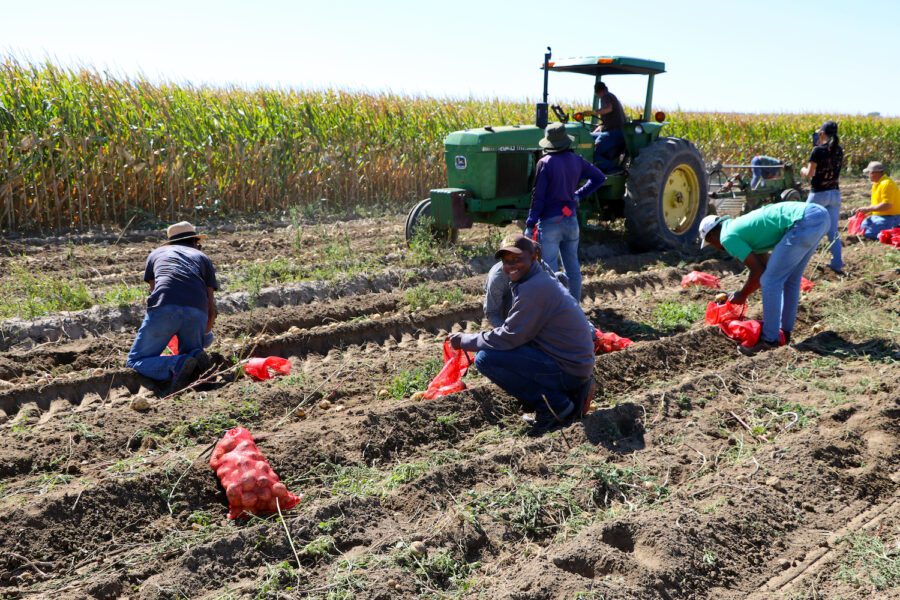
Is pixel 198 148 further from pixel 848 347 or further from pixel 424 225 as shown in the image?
pixel 848 347

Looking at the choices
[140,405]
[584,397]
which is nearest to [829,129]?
[584,397]

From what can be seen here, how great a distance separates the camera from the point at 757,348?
6.93 meters

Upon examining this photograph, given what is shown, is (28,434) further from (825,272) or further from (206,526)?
(825,272)

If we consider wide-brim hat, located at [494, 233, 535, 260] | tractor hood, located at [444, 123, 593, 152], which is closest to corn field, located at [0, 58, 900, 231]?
tractor hood, located at [444, 123, 593, 152]

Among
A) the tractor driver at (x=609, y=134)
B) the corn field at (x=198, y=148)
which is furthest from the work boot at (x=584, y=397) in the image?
the corn field at (x=198, y=148)

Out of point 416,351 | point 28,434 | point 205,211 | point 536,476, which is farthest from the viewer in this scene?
point 205,211

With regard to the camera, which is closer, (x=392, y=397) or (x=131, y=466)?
(x=131, y=466)

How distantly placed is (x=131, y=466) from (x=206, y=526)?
2.56 feet

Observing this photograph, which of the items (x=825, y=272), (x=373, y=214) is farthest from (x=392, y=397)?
(x=373, y=214)

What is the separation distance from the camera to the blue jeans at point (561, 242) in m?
7.44

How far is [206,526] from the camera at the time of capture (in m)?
4.09

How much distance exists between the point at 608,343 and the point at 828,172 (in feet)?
15.1

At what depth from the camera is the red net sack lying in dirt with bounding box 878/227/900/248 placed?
35.8ft

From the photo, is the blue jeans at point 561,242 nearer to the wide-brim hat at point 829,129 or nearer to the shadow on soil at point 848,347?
the shadow on soil at point 848,347
